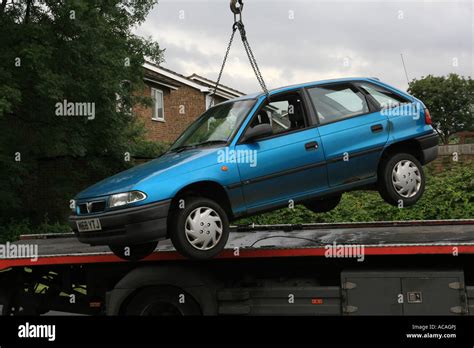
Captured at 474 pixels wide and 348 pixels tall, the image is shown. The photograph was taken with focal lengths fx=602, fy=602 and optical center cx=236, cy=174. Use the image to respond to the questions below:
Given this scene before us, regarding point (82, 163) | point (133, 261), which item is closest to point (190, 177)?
point (133, 261)

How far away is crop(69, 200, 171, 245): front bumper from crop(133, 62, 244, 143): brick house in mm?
16546

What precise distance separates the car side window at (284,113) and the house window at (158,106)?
19278 millimetres

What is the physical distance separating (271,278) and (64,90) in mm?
7775

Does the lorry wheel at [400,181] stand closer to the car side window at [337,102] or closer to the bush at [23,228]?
the car side window at [337,102]

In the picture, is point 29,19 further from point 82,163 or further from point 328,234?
point 328,234

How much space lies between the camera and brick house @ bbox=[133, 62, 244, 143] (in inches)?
994

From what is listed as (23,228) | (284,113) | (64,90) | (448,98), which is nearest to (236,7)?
(284,113)

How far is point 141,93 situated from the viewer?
16.7 metres

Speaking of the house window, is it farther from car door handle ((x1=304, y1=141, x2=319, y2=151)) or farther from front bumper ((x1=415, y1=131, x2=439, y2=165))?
car door handle ((x1=304, y1=141, x2=319, y2=151))

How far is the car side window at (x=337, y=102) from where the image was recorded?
6.59m

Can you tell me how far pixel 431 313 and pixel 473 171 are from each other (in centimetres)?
755

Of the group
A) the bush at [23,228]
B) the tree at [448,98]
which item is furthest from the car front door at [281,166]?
the tree at [448,98]

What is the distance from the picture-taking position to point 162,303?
6.40 metres

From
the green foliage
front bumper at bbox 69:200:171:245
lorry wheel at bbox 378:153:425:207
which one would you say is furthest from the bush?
lorry wheel at bbox 378:153:425:207
